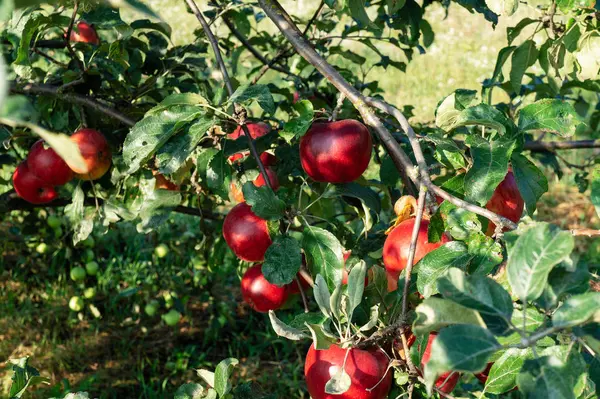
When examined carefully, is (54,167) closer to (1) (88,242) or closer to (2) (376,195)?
(2) (376,195)

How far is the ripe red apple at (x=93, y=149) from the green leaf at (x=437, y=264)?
0.80 meters

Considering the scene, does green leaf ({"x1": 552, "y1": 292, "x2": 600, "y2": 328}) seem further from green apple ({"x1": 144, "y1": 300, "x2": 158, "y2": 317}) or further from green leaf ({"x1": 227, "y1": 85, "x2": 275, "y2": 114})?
green apple ({"x1": 144, "y1": 300, "x2": 158, "y2": 317})

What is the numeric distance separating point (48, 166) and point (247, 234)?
0.55 m

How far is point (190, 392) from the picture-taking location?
37.9 inches

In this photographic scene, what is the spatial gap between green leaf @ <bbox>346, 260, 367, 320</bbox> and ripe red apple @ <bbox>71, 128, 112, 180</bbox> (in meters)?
0.72

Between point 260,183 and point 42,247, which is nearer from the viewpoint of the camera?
point 260,183

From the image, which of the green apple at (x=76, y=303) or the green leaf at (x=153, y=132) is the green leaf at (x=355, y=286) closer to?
the green leaf at (x=153, y=132)

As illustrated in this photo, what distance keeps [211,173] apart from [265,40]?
971 mm

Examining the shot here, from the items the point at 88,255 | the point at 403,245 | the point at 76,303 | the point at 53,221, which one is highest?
the point at 403,245

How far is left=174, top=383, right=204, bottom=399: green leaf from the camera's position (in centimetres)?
95

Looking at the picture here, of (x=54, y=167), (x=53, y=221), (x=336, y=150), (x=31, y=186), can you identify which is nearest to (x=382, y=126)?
(x=336, y=150)

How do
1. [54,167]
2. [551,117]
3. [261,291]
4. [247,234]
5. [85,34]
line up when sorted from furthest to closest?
1. [85,34]
2. [54,167]
3. [261,291]
4. [247,234]
5. [551,117]

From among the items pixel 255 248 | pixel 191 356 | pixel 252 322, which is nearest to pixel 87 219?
pixel 255 248

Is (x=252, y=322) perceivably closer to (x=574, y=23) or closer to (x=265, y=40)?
(x=265, y=40)
